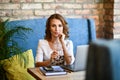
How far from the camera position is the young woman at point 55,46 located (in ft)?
7.76

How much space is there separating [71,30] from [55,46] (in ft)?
1.86

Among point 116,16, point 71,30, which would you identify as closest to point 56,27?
point 71,30

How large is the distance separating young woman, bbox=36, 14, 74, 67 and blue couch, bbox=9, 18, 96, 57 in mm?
222

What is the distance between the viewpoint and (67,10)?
3127mm

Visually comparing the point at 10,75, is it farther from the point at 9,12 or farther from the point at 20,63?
the point at 9,12

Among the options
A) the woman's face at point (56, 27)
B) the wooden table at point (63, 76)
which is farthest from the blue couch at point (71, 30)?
the wooden table at point (63, 76)

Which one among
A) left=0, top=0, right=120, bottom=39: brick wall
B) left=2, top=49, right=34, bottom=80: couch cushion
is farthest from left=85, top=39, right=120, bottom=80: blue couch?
left=0, top=0, right=120, bottom=39: brick wall

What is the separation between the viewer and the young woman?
2365 millimetres

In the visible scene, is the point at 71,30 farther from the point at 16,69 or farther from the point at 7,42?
the point at 16,69

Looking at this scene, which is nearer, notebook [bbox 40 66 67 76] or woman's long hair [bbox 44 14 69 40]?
notebook [bbox 40 66 67 76]

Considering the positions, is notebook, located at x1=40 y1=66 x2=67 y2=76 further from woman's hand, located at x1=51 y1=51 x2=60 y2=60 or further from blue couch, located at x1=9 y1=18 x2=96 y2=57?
blue couch, located at x1=9 y1=18 x2=96 y2=57

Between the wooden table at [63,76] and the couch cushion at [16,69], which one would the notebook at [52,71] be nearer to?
the wooden table at [63,76]

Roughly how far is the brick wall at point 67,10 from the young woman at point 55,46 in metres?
0.43

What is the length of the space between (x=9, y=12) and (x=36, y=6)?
334 millimetres
